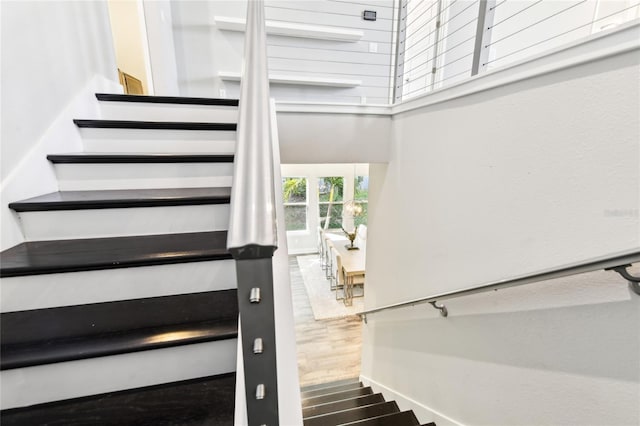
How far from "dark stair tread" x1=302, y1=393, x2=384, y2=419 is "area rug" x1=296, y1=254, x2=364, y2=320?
2466 millimetres

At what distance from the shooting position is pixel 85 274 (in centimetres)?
102

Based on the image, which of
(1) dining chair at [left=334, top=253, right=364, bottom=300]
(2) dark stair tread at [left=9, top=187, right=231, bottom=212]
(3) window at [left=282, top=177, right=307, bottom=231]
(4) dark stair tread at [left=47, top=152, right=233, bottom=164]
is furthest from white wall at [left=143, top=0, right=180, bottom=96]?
(3) window at [left=282, top=177, right=307, bottom=231]

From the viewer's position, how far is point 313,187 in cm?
747

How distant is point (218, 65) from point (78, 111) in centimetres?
184

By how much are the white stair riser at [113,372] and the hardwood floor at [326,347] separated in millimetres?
2803

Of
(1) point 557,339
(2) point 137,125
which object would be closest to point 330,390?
(1) point 557,339

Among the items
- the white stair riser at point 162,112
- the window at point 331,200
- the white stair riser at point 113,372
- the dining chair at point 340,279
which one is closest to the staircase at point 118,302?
the white stair riser at point 113,372

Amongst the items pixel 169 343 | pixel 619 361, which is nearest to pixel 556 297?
pixel 619 361

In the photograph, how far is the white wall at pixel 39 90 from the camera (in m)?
1.16

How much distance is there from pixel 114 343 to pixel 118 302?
20 centimetres

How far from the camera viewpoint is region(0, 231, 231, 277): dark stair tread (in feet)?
3.23

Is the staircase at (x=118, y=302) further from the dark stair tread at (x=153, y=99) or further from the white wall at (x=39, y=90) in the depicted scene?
the dark stair tread at (x=153, y=99)

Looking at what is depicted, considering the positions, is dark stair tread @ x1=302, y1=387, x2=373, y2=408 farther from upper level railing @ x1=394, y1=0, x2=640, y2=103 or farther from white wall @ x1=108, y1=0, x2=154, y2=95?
white wall @ x1=108, y1=0, x2=154, y2=95

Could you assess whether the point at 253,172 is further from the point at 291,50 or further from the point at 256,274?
the point at 291,50
